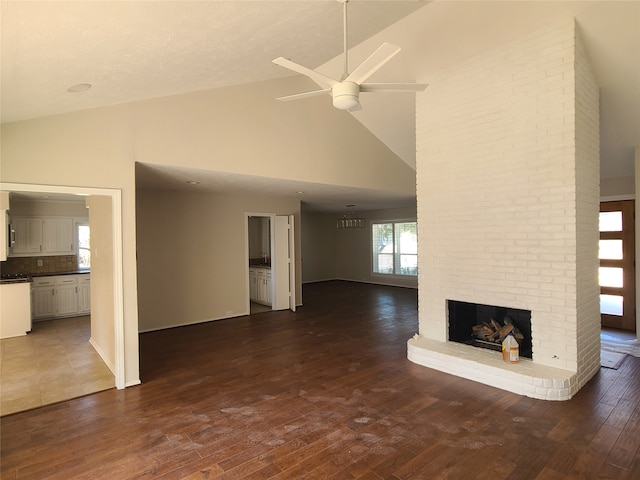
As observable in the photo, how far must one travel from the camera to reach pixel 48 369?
417 cm

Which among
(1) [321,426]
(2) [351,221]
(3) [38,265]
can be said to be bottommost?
(1) [321,426]

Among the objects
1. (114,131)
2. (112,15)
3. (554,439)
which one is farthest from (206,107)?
(554,439)

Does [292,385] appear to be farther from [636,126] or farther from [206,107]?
[636,126]

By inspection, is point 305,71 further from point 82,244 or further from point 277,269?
point 82,244

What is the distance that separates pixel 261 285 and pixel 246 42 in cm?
574

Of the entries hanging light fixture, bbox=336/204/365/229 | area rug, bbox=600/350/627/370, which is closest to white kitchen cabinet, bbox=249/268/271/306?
hanging light fixture, bbox=336/204/365/229

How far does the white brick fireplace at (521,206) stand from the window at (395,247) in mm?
5771

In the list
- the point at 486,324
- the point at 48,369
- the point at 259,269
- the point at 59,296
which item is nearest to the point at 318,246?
the point at 259,269

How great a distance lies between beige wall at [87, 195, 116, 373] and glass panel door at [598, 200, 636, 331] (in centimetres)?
725

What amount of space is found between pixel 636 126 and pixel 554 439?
407cm

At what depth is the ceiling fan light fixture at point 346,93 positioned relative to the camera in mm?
2475

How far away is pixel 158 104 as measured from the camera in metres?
3.87

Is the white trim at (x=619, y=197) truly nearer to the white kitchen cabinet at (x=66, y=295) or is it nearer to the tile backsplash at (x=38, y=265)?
the white kitchen cabinet at (x=66, y=295)

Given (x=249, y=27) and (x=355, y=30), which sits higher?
(x=355, y=30)
